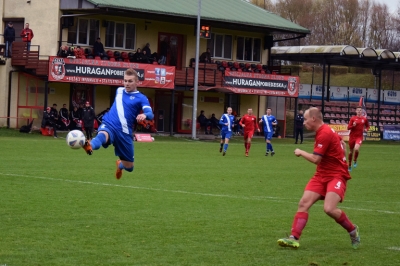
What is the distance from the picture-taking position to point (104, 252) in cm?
905

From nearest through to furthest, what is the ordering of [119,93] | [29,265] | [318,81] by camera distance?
1. [29,265]
2. [119,93]
3. [318,81]

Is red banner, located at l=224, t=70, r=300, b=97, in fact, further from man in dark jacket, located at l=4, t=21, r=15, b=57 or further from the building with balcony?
man in dark jacket, located at l=4, t=21, r=15, b=57

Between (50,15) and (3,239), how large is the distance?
1429 inches

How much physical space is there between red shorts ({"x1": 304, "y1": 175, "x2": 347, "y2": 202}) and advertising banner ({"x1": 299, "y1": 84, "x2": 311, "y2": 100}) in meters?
46.3

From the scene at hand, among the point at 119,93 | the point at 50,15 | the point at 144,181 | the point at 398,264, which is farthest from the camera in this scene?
the point at 50,15

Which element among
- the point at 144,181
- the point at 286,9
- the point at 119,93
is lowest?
the point at 144,181

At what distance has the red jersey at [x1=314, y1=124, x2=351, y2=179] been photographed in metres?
9.79

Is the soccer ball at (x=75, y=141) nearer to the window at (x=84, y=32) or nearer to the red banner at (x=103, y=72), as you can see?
the red banner at (x=103, y=72)

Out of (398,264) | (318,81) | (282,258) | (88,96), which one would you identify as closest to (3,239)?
(282,258)

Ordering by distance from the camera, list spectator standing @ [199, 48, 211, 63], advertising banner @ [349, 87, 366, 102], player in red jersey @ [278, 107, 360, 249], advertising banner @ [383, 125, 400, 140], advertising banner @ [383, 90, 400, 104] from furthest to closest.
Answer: advertising banner @ [383, 90, 400, 104]
advertising banner @ [349, 87, 366, 102]
advertising banner @ [383, 125, 400, 140]
spectator standing @ [199, 48, 211, 63]
player in red jersey @ [278, 107, 360, 249]

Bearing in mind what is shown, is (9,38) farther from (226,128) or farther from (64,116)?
(226,128)

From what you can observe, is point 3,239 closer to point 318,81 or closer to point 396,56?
point 396,56

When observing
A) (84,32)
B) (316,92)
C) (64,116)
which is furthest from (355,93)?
(64,116)

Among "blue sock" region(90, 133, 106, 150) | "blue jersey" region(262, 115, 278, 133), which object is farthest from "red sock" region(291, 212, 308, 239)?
"blue jersey" region(262, 115, 278, 133)
